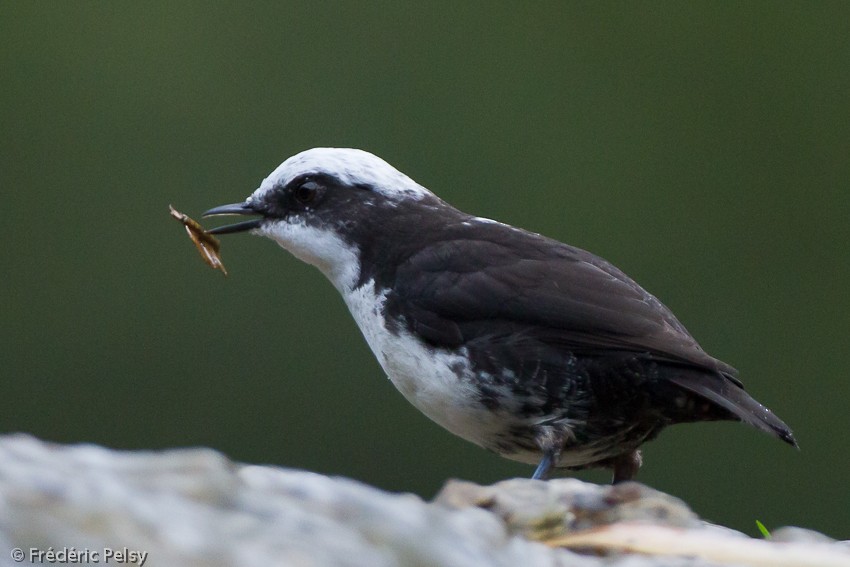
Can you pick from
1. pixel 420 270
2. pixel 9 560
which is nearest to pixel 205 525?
pixel 9 560

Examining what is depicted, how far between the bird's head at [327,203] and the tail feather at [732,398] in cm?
122

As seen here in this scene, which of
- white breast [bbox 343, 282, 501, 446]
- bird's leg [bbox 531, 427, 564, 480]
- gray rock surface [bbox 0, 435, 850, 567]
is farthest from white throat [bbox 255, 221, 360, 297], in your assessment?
gray rock surface [bbox 0, 435, 850, 567]

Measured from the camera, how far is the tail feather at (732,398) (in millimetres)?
3482

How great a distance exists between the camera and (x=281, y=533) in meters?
2.01

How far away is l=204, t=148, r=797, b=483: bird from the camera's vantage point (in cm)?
370

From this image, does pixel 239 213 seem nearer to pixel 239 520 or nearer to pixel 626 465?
pixel 626 465

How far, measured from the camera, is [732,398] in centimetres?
359

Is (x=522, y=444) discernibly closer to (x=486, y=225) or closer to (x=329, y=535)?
(x=486, y=225)

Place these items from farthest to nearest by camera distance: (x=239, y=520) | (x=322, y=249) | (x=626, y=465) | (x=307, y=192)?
(x=307, y=192)
(x=322, y=249)
(x=626, y=465)
(x=239, y=520)

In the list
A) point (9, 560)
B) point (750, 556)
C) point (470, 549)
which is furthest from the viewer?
point (750, 556)

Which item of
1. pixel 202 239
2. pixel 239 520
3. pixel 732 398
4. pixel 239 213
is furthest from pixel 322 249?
pixel 239 520

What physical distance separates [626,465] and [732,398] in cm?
61

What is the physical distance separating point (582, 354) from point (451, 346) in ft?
1.24

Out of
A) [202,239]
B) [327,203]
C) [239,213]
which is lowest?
[202,239]
